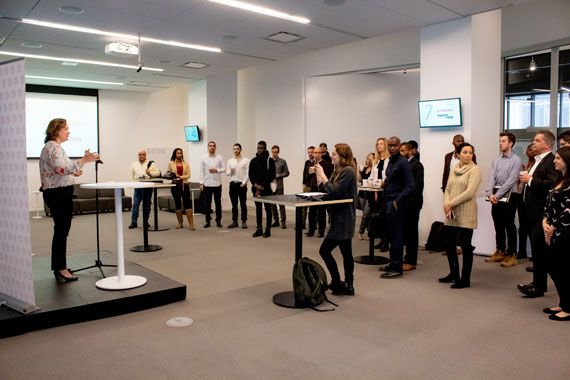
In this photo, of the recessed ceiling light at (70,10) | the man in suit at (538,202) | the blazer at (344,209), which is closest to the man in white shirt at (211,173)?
the recessed ceiling light at (70,10)

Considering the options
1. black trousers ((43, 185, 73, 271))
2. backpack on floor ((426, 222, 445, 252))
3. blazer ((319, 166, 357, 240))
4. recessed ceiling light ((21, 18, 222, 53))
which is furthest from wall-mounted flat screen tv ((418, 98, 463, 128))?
black trousers ((43, 185, 73, 271))

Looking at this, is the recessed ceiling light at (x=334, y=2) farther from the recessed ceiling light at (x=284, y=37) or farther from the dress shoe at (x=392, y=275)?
the dress shoe at (x=392, y=275)

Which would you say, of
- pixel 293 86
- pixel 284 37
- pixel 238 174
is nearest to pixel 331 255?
pixel 284 37

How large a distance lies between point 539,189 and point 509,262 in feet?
5.38

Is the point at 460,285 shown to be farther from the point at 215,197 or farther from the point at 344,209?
the point at 215,197

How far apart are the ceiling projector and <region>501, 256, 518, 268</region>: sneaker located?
6.20 metres

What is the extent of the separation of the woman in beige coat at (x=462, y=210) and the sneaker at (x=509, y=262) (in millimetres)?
1169

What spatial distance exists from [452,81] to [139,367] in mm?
5484

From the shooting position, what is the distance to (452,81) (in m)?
6.54

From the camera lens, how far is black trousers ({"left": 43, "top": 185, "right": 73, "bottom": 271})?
4.43 m

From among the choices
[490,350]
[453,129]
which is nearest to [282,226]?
[453,129]

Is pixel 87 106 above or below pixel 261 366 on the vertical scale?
above

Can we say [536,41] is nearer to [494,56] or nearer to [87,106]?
[494,56]

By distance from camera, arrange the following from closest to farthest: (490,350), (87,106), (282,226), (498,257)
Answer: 1. (490,350)
2. (498,257)
3. (282,226)
4. (87,106)
